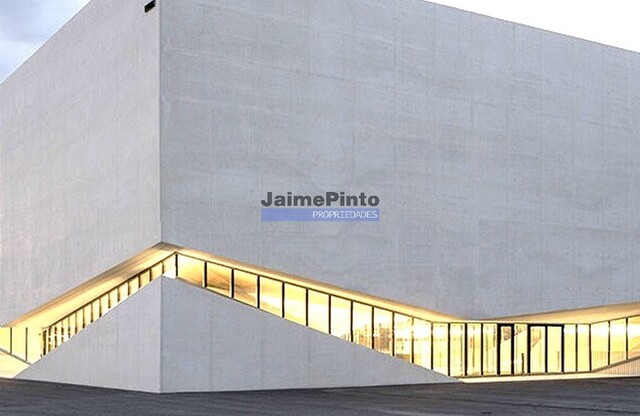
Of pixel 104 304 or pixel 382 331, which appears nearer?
pixel 382 331

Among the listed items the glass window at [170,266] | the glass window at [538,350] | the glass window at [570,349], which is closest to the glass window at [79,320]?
the glass window at [170,266]

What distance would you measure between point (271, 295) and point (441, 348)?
650 cm

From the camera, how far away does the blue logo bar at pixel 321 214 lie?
82.7 ft

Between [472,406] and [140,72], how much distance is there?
12.8m

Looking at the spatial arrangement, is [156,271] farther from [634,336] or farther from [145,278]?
[634,336]

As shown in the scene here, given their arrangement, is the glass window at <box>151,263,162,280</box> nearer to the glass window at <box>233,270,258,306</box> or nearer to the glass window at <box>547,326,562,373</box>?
the glass window at <box>233,270,258,306</box>

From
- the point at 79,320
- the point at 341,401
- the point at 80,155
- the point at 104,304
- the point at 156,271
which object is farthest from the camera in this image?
the point at 79,320

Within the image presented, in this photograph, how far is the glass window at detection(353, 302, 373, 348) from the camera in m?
26.8

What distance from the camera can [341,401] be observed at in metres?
20.0

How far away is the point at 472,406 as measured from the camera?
19.2 meters

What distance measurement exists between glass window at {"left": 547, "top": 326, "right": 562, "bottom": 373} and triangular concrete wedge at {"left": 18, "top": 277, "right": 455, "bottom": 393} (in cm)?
890

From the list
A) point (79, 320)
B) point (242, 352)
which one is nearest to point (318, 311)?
point (242, 352)

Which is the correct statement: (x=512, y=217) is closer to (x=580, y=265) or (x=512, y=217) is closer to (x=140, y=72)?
(x=580, y=265)

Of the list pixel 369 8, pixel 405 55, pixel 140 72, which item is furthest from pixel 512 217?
pixel 140 72
